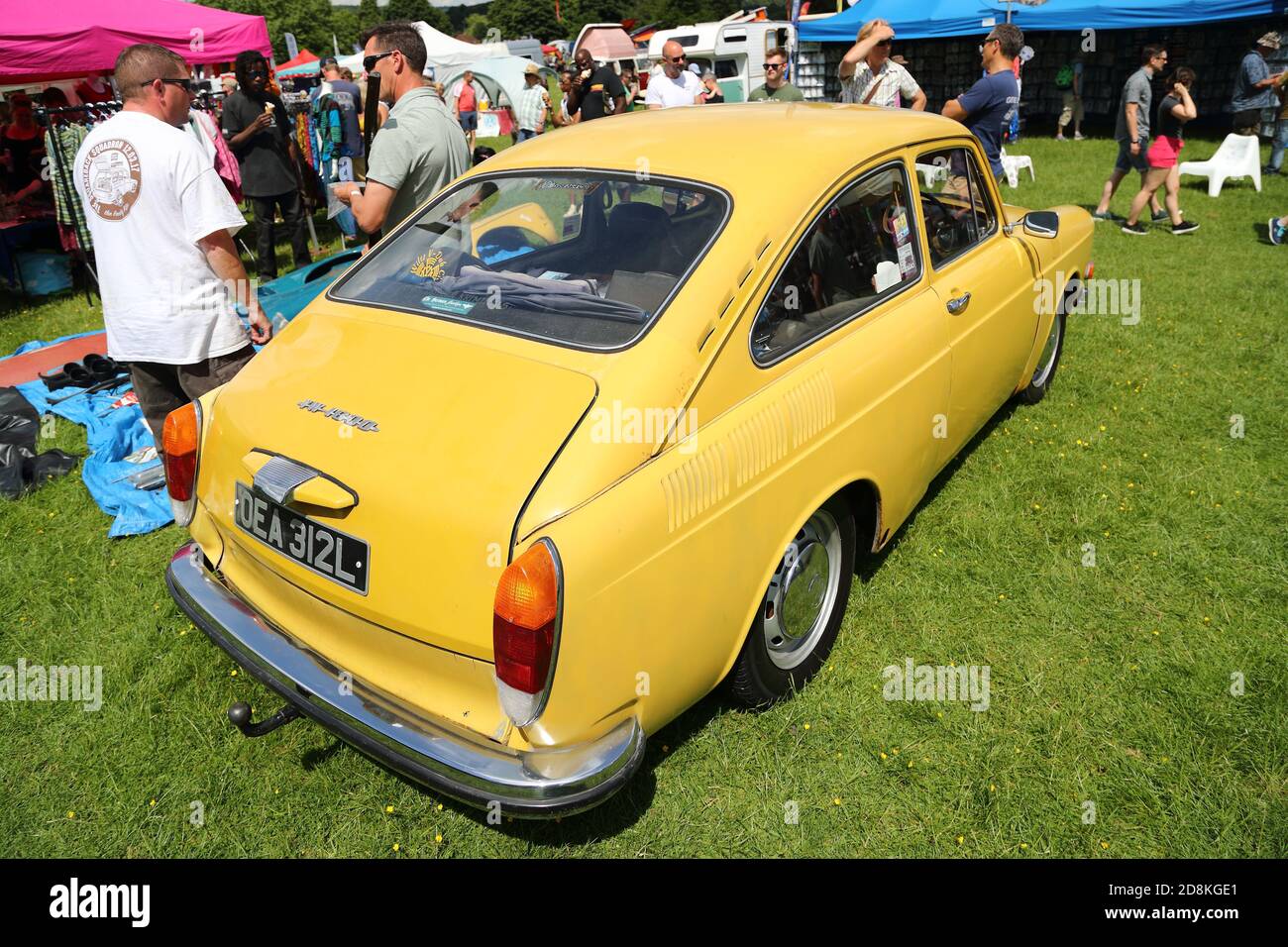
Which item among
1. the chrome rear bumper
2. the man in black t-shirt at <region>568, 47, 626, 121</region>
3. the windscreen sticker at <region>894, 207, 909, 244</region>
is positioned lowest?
the chrome rear bumper

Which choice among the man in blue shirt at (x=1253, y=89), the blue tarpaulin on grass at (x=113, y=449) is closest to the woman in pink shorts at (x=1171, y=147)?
the man in blue shirt at (x=1253, y=89)

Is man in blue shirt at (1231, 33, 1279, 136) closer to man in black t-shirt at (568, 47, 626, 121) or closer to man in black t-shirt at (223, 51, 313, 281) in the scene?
man in black t-shirt at (568, 47, 626, 121)

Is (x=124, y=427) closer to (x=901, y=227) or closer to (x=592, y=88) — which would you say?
(x=901, y=227)

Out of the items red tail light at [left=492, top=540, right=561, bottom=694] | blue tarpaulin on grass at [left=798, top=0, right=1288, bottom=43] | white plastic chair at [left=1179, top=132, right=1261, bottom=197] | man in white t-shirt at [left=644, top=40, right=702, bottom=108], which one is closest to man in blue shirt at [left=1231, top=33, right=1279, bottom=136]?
white plastic chair at [left=1179, top=132, right=1261, bottom=197]

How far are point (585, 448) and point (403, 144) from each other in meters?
2.89

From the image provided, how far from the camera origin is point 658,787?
8.94 ft

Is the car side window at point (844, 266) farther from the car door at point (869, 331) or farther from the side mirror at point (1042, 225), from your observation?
the side mirror at point (1042, 225)

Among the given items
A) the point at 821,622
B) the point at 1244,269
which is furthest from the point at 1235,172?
the point at 821,622

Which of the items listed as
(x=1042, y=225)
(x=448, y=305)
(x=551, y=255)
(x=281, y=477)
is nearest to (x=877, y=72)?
(x=1042, y=225)

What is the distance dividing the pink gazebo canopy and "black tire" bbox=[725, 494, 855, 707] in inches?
419

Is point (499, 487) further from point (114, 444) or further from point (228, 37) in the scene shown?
point (228, 37)

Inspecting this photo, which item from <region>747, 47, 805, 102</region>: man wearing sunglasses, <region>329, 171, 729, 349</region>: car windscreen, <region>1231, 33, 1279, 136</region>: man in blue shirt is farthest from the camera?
<region>1231, 33, 1279, 136</region>: man in blue shirt

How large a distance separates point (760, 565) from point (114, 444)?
4453 mm

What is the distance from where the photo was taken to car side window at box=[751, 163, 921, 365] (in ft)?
8.71
